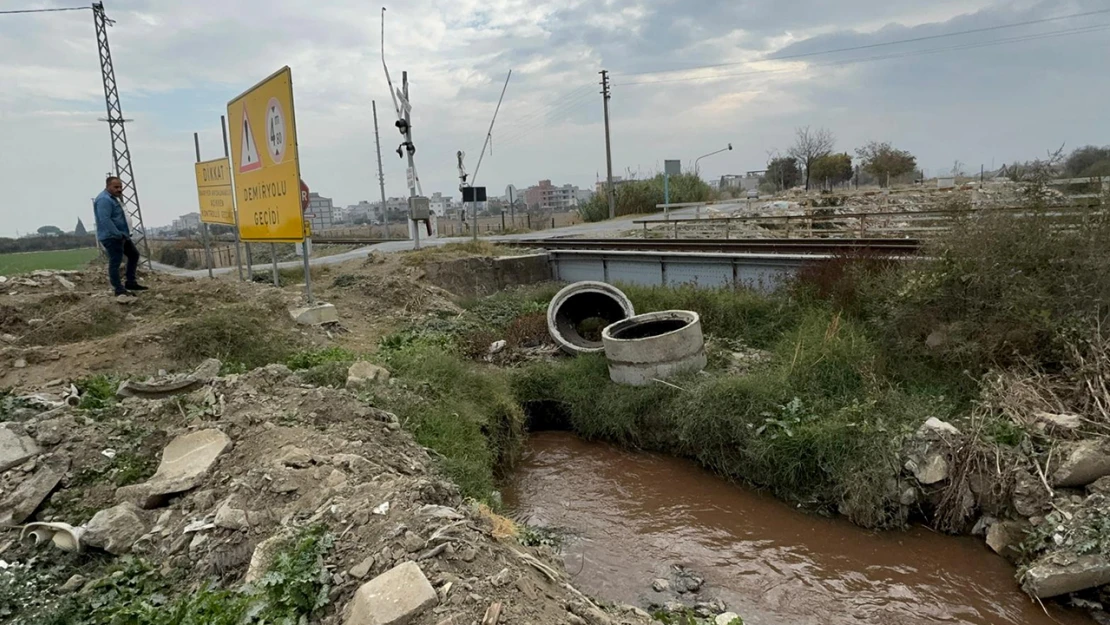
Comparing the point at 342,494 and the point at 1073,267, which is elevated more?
the point at 1073,267

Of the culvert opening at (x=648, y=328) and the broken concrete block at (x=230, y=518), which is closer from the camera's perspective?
the broken concrete block at (x=230, y=518)

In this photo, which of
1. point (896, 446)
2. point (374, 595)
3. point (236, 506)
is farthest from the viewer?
point (896, 446)

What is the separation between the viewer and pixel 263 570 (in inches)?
129

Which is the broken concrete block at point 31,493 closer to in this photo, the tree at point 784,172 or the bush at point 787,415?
the bush at point 787,415

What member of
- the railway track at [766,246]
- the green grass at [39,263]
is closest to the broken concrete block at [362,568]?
the railway track at [766,246]

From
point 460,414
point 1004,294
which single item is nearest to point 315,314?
point 460,414

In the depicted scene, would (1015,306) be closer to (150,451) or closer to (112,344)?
(150,451)

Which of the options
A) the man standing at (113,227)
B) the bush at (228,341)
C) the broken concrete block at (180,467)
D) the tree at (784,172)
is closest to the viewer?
the broken concrete block at (180,467)

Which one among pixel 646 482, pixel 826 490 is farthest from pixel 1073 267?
pixel 646 482

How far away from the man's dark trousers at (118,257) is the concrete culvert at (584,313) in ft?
20.7

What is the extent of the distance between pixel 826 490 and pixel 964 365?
2.26m

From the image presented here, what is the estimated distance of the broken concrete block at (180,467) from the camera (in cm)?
415

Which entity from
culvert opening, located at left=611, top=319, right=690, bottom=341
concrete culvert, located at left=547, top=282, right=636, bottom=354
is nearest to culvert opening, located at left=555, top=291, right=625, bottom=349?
concrete culvert, located at left=547, top=282, right=636, bottom=354

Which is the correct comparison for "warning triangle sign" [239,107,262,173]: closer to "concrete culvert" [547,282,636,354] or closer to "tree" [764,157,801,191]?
"concrete culvert" [547,282,636,354]
